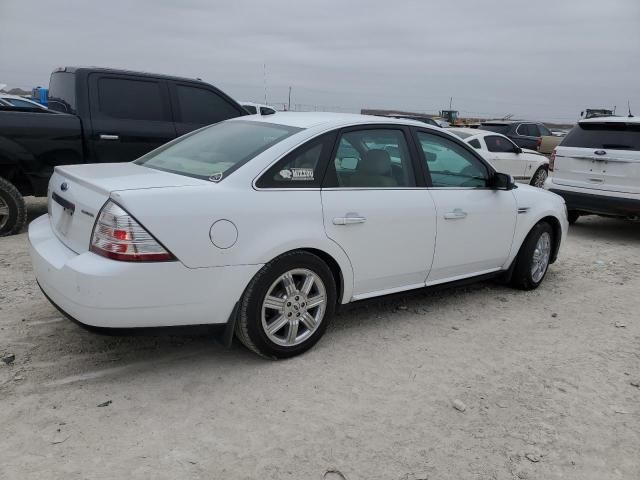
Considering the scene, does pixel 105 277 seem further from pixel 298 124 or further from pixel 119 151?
pixel 119 151

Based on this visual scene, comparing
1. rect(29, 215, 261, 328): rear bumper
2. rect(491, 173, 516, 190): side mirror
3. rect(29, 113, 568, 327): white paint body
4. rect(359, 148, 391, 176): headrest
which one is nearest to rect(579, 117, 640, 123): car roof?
rect(491, 173, 516, 190): side mirror

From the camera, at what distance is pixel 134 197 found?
2.98 meters

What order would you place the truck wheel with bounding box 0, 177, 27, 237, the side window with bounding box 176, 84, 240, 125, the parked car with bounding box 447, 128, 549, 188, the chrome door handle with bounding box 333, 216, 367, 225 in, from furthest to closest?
the parked car with bounding box 447, 128, 549, 188 → the side window with bounding box 176, 84, 240, 125 → the truck wheel with bounding box 0, 177, 27, 237 → the chrome door handle with bounding box 333, 216, 367, 225

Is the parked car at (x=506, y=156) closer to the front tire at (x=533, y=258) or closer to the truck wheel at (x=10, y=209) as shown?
the front tire at (x=533, y=258)

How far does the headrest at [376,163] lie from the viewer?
3.98m

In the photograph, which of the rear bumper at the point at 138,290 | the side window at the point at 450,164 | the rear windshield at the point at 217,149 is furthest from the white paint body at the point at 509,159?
the rear bumper at the point at 138,290

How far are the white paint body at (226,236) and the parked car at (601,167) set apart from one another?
435 centimetres

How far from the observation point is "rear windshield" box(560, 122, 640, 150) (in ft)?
25.3

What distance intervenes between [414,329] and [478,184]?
1347 mm

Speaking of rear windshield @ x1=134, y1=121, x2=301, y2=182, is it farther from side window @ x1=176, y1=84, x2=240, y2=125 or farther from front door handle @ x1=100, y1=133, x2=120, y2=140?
side window @ x1=176, y1=84, x2=240, y2=125

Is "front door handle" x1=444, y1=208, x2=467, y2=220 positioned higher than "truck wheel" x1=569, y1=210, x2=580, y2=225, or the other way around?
"front door handle" x1=444, y1=208, x2=467, y2=220

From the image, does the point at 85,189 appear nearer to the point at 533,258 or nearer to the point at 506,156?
the point at 533,258

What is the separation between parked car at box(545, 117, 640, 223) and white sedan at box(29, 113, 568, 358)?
379 centimetres

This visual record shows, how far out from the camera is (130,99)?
Result: 6918 millimetres
